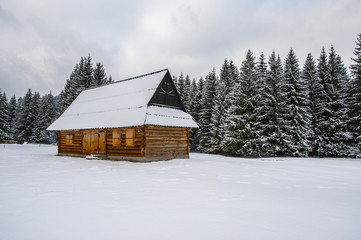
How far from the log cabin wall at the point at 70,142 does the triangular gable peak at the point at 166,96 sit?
8.78 metres

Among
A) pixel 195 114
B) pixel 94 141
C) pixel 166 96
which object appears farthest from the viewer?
pixel 195 114

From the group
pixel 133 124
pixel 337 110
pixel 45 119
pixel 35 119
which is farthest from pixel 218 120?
pixel 35 119

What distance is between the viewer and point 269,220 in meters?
5.23

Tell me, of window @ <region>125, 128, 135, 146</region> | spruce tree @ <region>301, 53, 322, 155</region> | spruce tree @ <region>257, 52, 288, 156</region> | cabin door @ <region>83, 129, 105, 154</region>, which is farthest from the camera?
spruce tree @ <region>301, 53, 322, 155</region>

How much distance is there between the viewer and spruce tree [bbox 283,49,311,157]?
1097 inches

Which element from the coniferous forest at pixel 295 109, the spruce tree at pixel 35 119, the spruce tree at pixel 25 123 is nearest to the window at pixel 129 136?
the coniferous forest at pixel 295 109

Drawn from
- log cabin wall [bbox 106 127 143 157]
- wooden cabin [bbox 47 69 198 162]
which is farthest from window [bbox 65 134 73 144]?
log cabin wall [bbox 106 127 143 157]

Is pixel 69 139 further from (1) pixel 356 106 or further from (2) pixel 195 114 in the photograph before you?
(1) pixel 356 106

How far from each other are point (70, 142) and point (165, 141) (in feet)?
36.9

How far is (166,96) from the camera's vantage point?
21.5m

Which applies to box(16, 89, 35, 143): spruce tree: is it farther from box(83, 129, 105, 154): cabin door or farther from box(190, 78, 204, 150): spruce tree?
box(83, 129, 105, 154): cabin door

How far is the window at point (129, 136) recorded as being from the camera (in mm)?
18594

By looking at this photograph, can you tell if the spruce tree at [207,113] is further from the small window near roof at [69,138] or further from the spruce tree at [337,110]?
the small window near roof at [69,138]

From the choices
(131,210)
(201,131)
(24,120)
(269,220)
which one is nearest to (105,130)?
(131,210)
